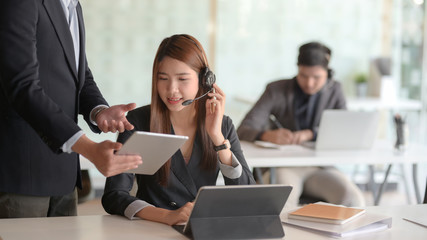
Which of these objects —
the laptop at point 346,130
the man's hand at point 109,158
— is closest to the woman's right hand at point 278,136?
the laptop at point 346,130

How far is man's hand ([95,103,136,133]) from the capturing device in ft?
6.16

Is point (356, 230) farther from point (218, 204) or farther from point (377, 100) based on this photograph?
point (377, 100)

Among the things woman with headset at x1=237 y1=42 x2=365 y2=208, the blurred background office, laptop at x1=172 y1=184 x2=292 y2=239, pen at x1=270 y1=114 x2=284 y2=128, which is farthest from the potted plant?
laptop at x1=172 y1=184 x2=292 y2=239

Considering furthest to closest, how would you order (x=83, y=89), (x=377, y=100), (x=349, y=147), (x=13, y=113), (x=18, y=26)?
(x=377, y=100)
(x=349, y=147)
(x=83, y=89)
(x=13, y=113)
(x=18, y=26)

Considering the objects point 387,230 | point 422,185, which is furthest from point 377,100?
point 387,230

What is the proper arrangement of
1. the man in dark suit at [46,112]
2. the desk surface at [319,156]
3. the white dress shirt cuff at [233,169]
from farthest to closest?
the desk surface at [319,156] → the white dress shirt cuff at [233,169] → the man in dark suit at [46,112]

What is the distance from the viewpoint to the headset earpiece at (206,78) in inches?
89.3

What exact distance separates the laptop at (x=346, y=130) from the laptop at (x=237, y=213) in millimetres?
1587

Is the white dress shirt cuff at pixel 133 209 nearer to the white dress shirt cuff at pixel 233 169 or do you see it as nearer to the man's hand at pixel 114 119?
the man's hand at pixel 114 119

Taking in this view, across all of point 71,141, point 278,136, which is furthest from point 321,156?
point 71,141

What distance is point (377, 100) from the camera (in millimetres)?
5645

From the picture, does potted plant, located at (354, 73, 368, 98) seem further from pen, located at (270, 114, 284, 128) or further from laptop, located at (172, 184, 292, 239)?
laptop, located at (172, 184, 292, 239)

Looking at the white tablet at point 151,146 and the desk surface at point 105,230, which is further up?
the white tablet at point 151,146

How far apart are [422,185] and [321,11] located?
194 cm
